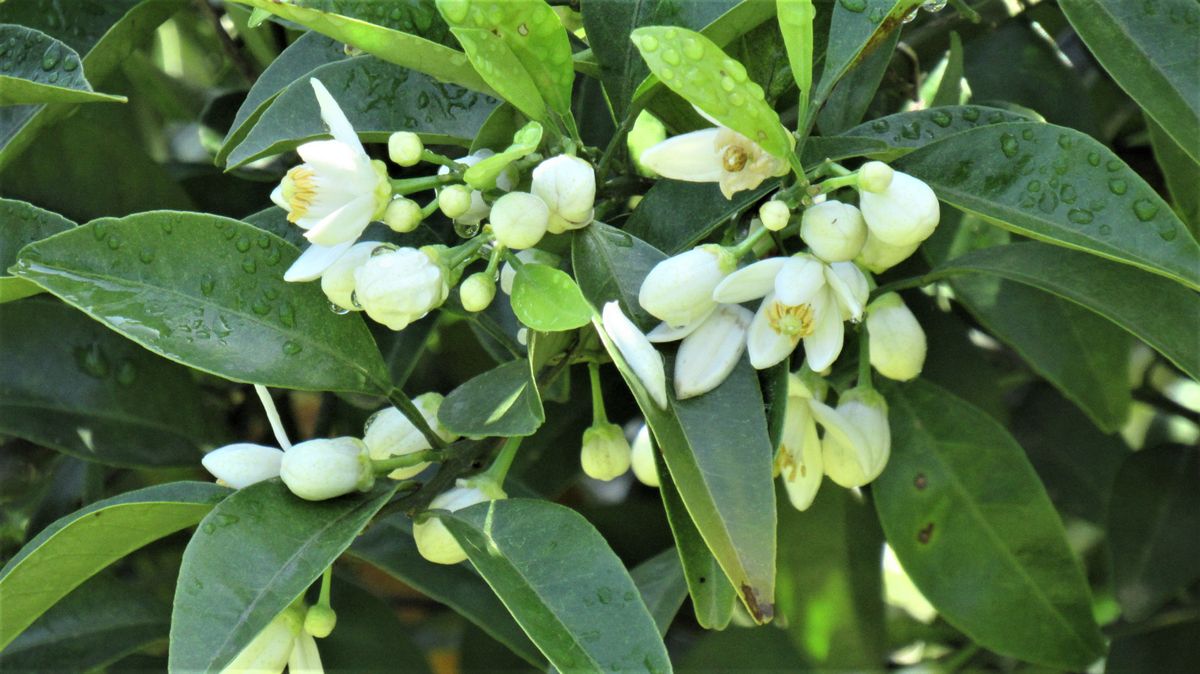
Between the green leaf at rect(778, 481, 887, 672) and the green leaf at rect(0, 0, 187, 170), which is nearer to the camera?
the green leaf at rect(0, 0, 187, 170)

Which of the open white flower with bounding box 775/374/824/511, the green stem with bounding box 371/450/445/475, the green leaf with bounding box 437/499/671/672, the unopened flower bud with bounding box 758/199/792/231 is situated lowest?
the open white flower with bounding box 775/374/824/511

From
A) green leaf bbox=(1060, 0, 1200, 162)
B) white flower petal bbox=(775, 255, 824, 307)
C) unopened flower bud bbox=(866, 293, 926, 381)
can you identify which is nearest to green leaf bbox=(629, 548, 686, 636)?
unopened flower bud bbox=(866, 293, 926, 381)

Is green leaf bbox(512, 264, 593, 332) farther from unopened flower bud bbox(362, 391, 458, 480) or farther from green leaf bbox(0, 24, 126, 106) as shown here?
green leaf bbox(0, 24, 126, 106)

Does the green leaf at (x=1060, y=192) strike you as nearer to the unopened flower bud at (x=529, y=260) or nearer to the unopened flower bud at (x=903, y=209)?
the unopened flower bud at (x=903, y=209)

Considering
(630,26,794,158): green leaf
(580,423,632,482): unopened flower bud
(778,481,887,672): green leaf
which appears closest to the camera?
(630,26,794,158): green leaf

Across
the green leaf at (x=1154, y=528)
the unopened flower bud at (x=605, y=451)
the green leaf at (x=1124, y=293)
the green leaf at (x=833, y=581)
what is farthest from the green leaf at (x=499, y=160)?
the green leaf at (x=1154, y=528)

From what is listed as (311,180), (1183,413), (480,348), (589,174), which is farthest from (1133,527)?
(311,180)

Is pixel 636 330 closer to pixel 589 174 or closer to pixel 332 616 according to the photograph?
pixel 589 174
